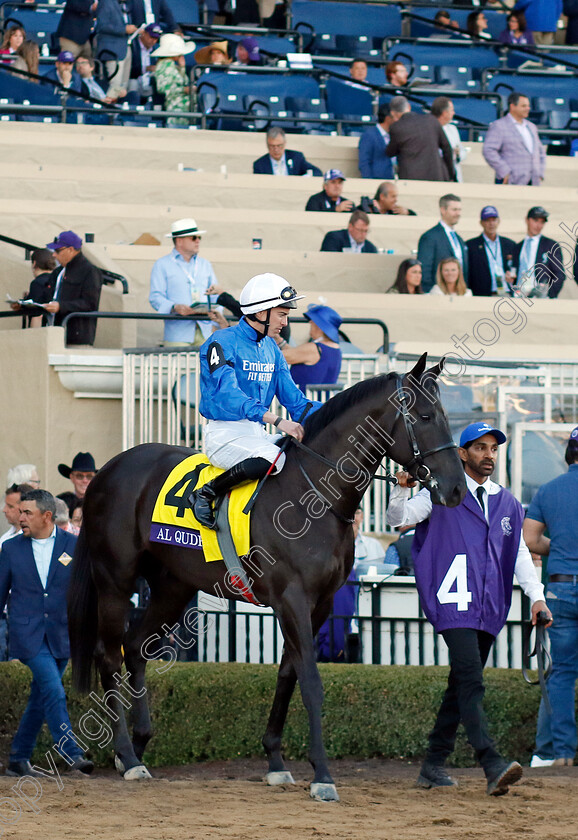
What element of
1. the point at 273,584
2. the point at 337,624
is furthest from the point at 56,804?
the point at 337,624

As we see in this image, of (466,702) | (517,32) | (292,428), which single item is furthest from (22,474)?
(517,32)

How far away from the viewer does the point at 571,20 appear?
23.3m

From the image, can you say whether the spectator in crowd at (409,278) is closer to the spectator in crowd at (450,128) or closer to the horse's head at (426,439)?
the spectator in crowd at (450,128)

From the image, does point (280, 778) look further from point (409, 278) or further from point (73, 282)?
point (409, 278)

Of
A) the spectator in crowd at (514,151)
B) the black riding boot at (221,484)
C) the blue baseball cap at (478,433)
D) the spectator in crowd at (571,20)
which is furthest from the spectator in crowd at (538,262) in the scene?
the spectator in crowd at (571,20)

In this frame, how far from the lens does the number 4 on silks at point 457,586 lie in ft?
22.0

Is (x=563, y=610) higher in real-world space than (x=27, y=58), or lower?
lower

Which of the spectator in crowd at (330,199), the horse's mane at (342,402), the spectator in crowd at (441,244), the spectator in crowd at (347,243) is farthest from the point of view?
the spectator in crowd at (330,199)

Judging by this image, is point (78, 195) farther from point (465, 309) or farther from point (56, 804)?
point (56, 804)

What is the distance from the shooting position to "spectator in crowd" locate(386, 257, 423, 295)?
1414 cm

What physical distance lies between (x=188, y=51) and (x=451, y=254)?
5555 mm

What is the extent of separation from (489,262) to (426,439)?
8190 millimetres

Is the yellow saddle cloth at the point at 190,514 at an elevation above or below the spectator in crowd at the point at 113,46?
below

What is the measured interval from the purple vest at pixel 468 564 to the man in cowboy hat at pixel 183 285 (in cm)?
588
